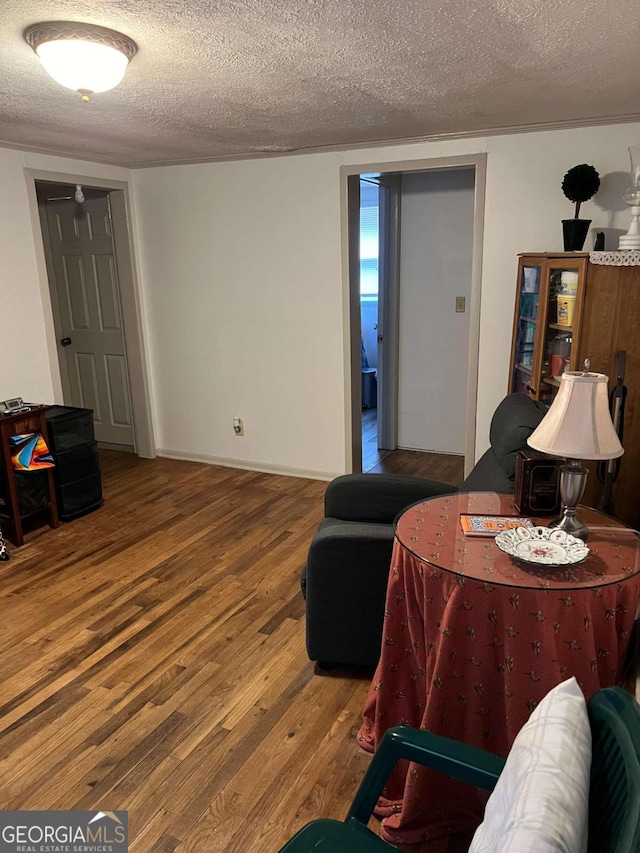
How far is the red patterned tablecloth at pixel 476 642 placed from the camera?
1.60 meters

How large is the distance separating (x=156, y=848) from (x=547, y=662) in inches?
46.3

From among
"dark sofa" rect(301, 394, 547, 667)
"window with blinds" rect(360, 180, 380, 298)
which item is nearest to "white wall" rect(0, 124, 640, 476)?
"window with blinds" rect(360, 180, 380, 298)

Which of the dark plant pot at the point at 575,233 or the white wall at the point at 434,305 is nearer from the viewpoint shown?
the dark plant pot at the point at 575,233

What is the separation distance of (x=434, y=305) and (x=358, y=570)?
3.10 meters

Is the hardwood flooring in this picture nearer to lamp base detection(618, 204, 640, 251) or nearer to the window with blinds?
the window with blinds

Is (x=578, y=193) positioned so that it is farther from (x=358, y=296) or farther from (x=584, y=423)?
(x=584, y=423)

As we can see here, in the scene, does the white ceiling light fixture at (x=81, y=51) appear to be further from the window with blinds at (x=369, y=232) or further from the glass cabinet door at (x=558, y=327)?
the window with blinds at (x=369, y=232)

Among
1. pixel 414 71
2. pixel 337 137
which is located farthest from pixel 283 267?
pixel 414 71

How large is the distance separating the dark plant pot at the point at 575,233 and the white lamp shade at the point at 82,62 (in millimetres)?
2257

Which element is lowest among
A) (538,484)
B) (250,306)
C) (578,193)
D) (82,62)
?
(538,484)

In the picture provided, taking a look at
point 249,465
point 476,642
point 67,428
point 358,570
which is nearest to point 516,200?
point 358,570

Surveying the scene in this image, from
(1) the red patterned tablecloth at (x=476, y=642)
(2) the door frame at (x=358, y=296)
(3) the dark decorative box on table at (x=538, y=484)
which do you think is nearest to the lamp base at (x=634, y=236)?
(2) the door frame at (x=358, y=296)

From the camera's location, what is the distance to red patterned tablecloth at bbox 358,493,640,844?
5.24 feet

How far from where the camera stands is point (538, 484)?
2.03 meters
